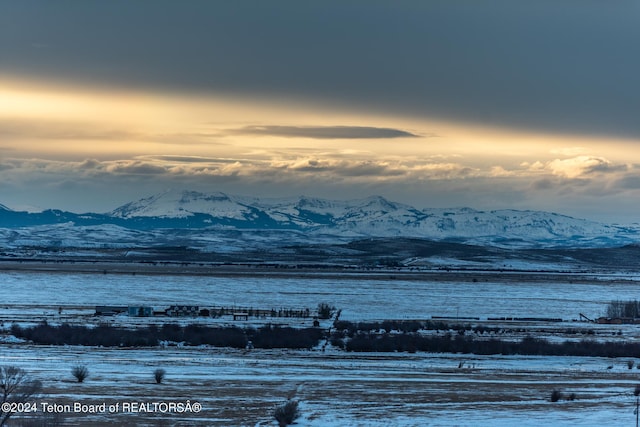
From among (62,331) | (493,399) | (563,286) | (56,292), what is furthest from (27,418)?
(563,286)

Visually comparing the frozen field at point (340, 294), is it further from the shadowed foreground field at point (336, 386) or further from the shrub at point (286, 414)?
the shrub at point (286, 414)

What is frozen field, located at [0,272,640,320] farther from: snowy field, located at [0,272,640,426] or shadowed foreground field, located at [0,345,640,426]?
shadowed foreground field, located at [0,345,640,426]

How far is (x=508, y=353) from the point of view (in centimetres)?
4650

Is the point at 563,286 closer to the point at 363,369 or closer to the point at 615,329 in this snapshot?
the point at 615,329

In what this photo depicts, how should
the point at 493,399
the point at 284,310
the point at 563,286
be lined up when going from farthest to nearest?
the point at 563,286
the point at 284,310
the point at 493,399

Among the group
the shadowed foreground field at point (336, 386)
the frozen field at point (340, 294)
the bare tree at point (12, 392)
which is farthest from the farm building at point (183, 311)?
the bare tree at point (12, 392)

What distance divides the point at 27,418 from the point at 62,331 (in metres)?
22.8

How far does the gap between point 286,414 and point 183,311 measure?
3565 cm

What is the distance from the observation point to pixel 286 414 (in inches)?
1082

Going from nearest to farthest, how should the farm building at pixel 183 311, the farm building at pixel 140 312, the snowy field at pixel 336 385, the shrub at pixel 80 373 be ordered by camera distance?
the snowy field at pixel 336 385 < the shrub at pixel 80 373 < the farm building at pixel 140 312 < the farm building at pixel 183 311

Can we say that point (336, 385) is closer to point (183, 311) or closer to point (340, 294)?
point (183, 311)

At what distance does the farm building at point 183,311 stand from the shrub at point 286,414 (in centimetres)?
3360

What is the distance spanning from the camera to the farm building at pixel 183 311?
201 ft

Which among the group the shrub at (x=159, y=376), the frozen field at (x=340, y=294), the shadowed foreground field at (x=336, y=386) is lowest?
the shadowed foreground field at (x=336, y=386)
